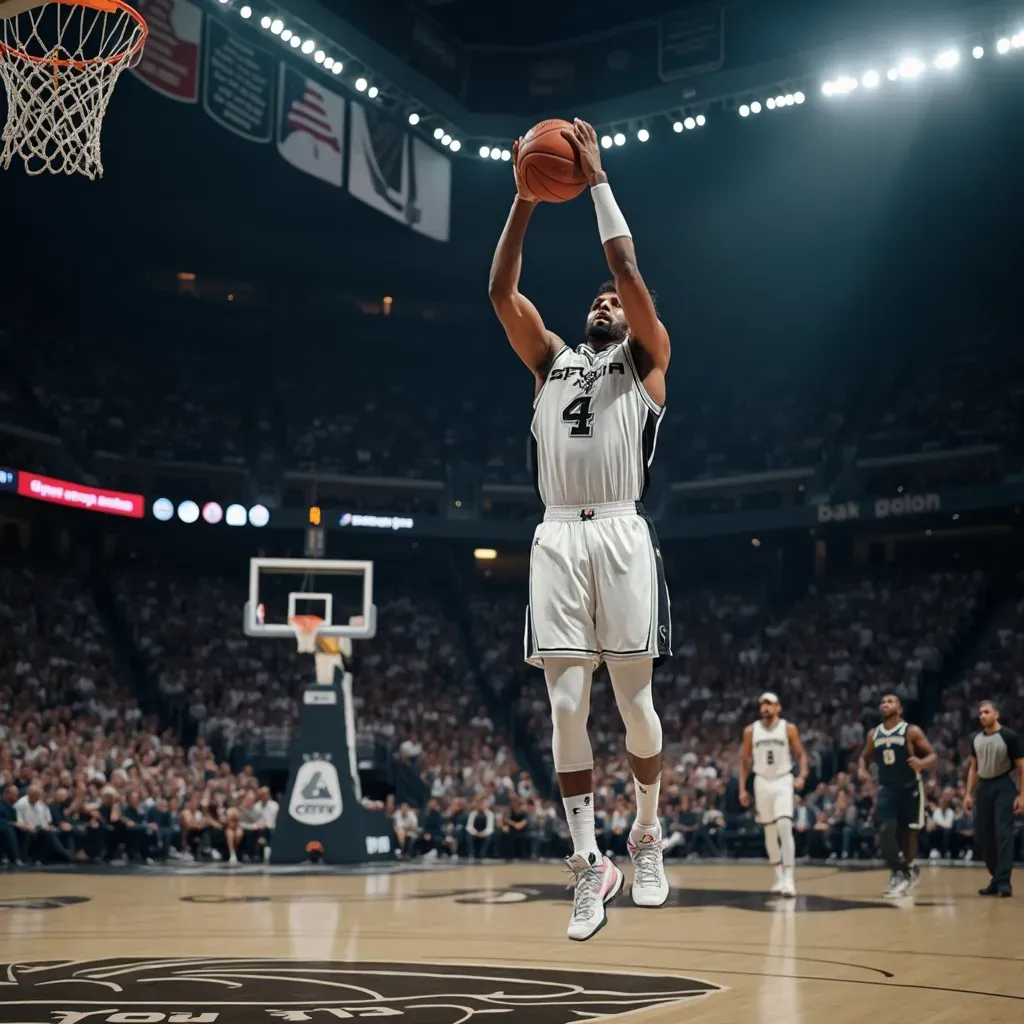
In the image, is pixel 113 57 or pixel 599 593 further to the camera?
pixel 113 57

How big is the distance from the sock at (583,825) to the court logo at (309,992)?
1.48 m

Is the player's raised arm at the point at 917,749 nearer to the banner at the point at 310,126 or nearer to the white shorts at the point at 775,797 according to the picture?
the white shorts at the point at 775,797

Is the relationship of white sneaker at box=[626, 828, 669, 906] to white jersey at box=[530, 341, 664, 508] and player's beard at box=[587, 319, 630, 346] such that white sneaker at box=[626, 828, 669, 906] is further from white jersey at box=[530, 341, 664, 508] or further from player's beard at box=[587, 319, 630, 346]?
player's beard at box=[587, 319, 630, 346]

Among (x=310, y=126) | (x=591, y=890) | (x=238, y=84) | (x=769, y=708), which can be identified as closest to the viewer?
(x=591, y=890)

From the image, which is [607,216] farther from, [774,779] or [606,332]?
[774,779]

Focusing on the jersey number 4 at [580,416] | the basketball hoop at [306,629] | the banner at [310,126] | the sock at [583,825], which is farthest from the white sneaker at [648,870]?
the banner at [310,126]

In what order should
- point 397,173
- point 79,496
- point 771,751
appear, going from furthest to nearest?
point 397,173, point 79,496, point 771,751

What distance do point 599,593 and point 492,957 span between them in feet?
14.8

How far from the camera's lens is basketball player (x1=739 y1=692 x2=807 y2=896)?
13047mm

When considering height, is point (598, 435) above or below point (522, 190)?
below

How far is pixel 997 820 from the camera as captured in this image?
12.6m

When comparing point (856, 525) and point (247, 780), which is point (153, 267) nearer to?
point (247, 780)

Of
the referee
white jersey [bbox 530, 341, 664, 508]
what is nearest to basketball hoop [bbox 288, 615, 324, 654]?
the referee

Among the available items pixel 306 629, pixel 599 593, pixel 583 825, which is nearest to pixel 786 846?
pixel 306 629
